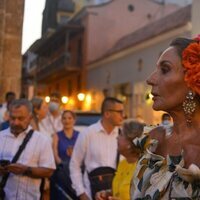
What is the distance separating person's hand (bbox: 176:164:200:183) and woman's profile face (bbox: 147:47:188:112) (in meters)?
0.26

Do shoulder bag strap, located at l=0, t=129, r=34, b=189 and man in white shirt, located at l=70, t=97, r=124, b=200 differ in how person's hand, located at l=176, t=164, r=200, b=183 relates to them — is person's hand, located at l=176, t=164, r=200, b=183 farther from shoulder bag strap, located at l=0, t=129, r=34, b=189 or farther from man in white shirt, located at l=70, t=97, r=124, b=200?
man in white shirt, located at l=70, t=97, r=124, b=200

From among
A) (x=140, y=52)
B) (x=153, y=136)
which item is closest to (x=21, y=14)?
(x=153, y=136)

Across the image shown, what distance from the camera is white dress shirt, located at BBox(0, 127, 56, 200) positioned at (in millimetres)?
4301

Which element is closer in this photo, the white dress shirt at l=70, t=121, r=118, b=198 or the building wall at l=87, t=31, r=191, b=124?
the white dress shirt at l=70, t=121, r=118, b=198

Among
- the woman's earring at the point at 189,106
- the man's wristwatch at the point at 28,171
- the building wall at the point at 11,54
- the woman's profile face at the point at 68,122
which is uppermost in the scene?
the building wall at the point at 11,54

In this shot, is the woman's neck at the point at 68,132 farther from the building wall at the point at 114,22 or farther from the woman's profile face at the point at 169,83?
the building wall at the point at 114,22

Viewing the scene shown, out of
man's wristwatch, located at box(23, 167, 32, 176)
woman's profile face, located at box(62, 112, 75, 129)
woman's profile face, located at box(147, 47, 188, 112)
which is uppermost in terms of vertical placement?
woman's profile face, located at box(147, 47, 188, 112)

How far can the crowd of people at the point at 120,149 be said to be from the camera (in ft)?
6.19

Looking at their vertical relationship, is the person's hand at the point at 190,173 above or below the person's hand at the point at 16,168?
above

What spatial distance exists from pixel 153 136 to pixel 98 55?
93.4ft

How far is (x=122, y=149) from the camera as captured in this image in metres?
3.61

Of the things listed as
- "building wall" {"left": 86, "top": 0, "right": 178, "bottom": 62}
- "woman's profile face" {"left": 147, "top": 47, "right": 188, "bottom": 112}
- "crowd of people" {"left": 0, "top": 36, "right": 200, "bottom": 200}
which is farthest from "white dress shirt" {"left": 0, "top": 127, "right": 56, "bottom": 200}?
"building wall" {"left": 86, "top": 0, "right": 178, "bottom": 62}

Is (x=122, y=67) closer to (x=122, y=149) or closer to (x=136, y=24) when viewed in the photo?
(x=136, y=24)

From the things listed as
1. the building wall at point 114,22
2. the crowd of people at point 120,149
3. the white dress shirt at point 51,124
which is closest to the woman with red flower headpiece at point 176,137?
the crowd of people at point 120,149
